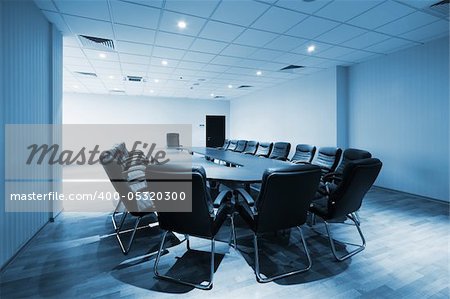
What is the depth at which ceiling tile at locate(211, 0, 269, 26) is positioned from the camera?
2.88 metres

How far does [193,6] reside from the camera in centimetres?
293

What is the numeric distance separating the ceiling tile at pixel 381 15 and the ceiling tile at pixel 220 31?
1.64 m

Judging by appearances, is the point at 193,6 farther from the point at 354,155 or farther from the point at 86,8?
the point at 354,155

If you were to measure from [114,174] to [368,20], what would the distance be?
3.81 meters

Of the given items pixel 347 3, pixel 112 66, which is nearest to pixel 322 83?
pixel 347 3

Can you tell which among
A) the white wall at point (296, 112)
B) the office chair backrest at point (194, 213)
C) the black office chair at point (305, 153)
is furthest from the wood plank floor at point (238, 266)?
the white wall at point (296, 112)

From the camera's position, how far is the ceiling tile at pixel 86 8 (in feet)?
9.27

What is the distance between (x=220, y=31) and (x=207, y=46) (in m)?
0.66

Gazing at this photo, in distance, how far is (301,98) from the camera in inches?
266

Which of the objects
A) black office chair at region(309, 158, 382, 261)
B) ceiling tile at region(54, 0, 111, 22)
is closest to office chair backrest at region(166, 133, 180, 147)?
ceiling tile at region(54, 0, 111, 22)

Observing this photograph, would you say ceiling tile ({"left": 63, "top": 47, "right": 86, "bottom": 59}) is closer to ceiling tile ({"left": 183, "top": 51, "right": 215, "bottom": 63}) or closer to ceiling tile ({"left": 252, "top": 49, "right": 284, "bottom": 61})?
ceiling tile ({"left": 183, "top": 51, "right": 215, "bottom": 63})

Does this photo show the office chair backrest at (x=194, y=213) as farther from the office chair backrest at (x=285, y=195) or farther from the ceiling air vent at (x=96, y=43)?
the ceiling air vent at (x=96, y=43)

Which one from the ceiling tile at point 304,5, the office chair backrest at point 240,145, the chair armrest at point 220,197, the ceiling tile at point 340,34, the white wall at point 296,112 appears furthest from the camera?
the office chair backrest at point 240,145

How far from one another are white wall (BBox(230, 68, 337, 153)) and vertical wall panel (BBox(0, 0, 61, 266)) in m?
5.59
